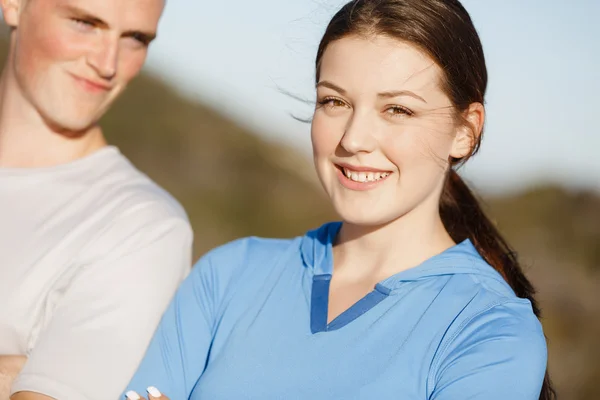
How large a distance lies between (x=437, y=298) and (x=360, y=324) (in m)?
0.22

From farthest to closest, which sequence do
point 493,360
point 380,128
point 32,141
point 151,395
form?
point 32,141 → point 151,395 → point 380,128 → point 493,360

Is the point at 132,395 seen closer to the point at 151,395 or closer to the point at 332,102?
the point at 151,395

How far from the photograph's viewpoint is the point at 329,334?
228 cm

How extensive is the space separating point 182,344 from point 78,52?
3.59 ft

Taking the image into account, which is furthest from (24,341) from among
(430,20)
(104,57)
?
(430,20)

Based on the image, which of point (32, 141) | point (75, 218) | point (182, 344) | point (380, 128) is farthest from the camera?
point (32, 141)

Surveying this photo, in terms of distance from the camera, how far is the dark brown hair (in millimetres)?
2270

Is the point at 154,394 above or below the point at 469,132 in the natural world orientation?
below


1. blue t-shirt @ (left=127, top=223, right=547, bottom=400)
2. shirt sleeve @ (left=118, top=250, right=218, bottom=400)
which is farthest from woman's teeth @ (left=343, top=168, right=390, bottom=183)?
shirt sleeve @ (left=118, top=250, right=218, bottom=400)

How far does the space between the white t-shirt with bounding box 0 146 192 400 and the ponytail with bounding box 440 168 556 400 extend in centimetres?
89

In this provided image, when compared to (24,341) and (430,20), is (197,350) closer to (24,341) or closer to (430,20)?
(24,341)

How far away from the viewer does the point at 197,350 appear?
2.46 meters

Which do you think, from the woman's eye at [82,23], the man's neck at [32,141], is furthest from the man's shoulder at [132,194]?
the woman's eye at [82,23]

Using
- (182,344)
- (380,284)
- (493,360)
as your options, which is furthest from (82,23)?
(493,360)
